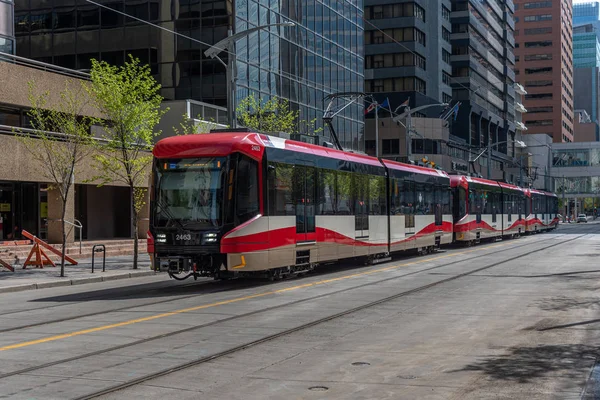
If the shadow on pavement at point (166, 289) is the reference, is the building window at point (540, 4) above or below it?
above

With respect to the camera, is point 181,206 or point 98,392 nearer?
point 98,392

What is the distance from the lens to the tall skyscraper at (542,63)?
598ft

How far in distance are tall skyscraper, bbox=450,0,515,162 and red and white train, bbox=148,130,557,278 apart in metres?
80.0

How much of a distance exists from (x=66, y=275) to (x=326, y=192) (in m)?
7.91

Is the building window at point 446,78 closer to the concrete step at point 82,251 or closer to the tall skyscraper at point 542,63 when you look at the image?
the concrete step at point 82,251

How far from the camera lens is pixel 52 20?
1951 inches

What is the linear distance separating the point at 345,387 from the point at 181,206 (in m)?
11.3

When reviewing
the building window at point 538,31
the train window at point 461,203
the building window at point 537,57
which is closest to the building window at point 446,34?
the train window at point 461,203

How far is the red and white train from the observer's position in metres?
18.8

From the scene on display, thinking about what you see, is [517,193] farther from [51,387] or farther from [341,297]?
[51,387]

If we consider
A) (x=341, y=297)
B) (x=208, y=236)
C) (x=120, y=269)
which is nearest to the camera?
(x=341, y=297)

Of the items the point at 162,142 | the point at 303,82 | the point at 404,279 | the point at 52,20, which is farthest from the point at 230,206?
the point at 303,82

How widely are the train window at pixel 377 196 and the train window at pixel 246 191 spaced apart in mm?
8608

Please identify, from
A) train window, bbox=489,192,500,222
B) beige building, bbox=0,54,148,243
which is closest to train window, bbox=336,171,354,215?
beige building, bbox=0,54,148,243
